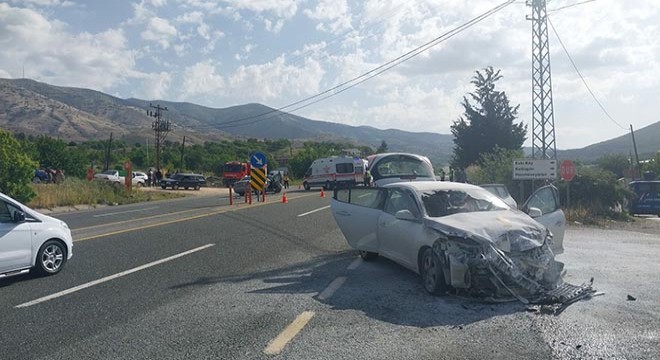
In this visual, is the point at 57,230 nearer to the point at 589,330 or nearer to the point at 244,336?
the point at 244,336

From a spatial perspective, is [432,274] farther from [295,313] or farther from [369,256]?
[369,256]

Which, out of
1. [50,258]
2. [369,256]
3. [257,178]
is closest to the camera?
[50,258]

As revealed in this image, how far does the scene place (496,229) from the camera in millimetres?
7402

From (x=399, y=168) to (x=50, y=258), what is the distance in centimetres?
946

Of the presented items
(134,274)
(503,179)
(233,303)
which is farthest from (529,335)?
(503,179)

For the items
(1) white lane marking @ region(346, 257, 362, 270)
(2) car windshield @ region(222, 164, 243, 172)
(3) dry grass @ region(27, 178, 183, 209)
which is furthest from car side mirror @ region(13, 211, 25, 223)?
(2) car windshield @ region(222, 164, 243, 172)

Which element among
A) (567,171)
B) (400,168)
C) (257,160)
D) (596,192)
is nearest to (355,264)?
(400,168)

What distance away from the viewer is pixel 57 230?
9.68 m

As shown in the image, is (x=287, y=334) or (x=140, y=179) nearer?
(x=287, y=334)

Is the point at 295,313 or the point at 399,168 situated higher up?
the point at 399,168

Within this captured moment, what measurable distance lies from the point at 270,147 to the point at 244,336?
113 m

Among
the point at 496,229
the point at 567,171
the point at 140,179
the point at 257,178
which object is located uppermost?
the point at 140,179

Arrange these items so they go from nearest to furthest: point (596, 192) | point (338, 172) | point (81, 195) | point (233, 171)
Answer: point (596, 192)
point (81, 195)
point (338, 172)
point (233, 171)

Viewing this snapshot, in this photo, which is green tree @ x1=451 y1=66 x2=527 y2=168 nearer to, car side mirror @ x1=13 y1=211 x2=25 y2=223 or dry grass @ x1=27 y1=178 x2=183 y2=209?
dry grass @ x1=27 y1=178 x2=183 y2=209
